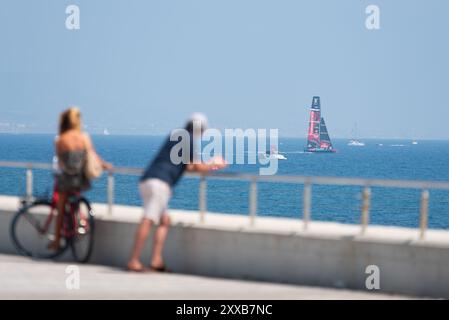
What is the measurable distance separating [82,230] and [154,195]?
4.17ft

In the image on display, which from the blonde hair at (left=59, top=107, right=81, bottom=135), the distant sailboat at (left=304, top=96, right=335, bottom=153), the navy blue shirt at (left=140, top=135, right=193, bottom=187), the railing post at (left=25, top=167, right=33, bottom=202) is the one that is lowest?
the distant sailboat at (left=304, top=96, right=335, bottom=153)

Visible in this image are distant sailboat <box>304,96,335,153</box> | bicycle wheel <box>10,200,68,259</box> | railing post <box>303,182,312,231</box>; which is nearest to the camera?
railing post <box>303,182,312,231</box>

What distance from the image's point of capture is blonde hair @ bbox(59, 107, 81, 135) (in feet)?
29.1

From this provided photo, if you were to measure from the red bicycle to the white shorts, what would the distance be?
2.98ft

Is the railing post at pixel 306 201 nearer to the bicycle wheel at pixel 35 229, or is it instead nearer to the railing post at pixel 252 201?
the railing post at pixel 252 201

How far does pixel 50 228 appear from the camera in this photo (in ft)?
31.6

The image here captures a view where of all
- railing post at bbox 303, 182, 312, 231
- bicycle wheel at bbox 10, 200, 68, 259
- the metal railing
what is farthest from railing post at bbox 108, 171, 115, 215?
railing post at bbox 303, 182, 312, 231

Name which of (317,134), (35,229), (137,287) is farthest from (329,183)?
(317,134)

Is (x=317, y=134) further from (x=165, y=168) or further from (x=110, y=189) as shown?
(x=165, y=168)

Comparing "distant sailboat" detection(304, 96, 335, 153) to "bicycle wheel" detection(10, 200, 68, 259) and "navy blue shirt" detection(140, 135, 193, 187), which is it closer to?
"bicycle wheel" detection(10, 200, 68, 259)

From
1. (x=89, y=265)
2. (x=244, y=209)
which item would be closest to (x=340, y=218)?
(x=244, y=209)

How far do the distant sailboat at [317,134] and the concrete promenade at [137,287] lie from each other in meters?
158
